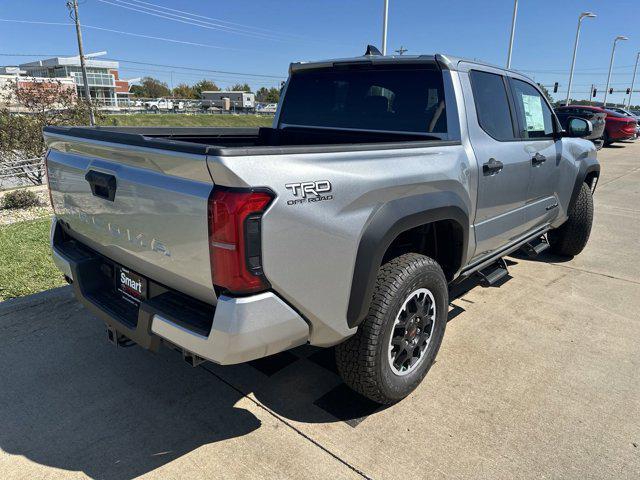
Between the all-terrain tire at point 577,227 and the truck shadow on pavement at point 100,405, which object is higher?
the all-terrain tire at point 577,227

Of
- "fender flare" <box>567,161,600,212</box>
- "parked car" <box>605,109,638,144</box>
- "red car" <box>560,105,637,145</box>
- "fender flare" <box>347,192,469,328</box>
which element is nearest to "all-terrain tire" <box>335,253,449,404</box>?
"fender flare" <box>347,192,469,328</box>

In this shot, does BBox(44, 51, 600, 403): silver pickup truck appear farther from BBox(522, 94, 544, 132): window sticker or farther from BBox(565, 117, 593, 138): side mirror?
BBox(565, 117, 593, 138): side mirror

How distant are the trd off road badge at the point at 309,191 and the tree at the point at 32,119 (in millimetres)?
9961

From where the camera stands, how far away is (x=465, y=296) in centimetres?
442

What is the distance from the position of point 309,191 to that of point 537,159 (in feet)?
8.84

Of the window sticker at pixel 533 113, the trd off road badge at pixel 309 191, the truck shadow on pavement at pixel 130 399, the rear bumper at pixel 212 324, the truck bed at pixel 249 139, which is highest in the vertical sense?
the window sticker at pixel 533 113

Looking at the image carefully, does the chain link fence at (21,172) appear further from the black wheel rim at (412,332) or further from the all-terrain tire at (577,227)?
the all-terrain tire at (577,227)

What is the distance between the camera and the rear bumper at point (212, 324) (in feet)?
6.26

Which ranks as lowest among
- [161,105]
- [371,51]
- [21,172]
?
[21,172]

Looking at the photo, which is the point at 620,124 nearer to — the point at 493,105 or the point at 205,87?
the point at 493,105

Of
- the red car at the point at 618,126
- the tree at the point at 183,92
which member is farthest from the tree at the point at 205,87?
the red car at the point at 618,126

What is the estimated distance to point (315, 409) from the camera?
2.78 m

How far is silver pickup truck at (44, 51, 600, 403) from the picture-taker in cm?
191

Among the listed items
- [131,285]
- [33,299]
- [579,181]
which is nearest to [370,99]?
[131,285]
